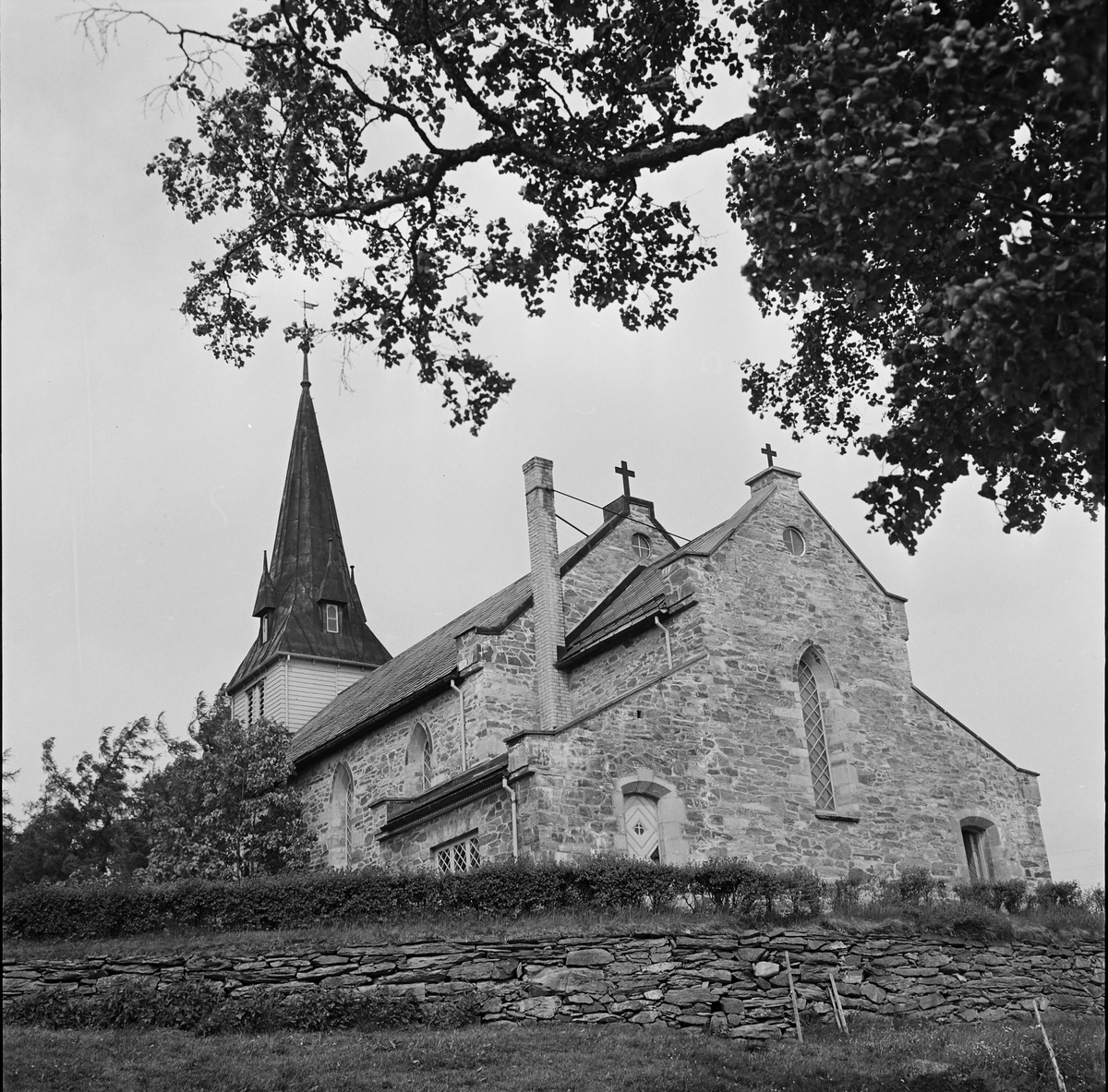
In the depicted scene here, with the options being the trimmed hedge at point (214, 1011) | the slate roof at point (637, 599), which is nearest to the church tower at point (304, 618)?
the slate roof at point (637, 599)

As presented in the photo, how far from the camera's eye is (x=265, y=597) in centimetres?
4200

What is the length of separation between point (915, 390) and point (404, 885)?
35.2 ft

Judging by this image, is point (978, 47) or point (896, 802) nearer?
point (978, 47)

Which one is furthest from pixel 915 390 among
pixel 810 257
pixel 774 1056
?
pixel 774 1056

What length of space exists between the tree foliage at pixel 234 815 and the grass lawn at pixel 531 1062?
13640 millimetres

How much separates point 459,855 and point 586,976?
246 inches

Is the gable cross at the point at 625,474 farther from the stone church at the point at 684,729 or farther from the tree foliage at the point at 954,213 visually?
the tree foliage at the point at 954,213

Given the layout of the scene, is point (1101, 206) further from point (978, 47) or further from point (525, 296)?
point (525, 296)

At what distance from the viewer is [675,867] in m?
17.1

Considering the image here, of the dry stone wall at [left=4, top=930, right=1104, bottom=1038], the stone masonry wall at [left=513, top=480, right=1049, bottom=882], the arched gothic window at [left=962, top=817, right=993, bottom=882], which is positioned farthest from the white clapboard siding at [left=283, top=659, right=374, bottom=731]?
the dry stone wall at [left=4, top=930, right=1104, bottom=1038]

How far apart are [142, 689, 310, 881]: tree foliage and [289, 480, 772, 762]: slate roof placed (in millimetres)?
1077

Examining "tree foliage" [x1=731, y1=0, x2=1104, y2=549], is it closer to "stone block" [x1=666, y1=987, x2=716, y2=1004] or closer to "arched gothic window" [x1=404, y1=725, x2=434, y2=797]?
"stone block" [x1=666, y1=987, x2=716, y2=1004]

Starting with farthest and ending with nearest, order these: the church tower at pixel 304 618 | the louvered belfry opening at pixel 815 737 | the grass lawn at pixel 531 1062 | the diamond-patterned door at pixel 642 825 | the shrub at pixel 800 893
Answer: the church tower at pixel 304 618 → the louvered belfry opening at pixel 815 737 → the diamond-patterned door at pixel 642 825 → the shrub at pixel 800 893 → the grass lawn at pixel 531 1062

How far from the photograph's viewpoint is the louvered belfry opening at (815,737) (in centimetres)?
2181
